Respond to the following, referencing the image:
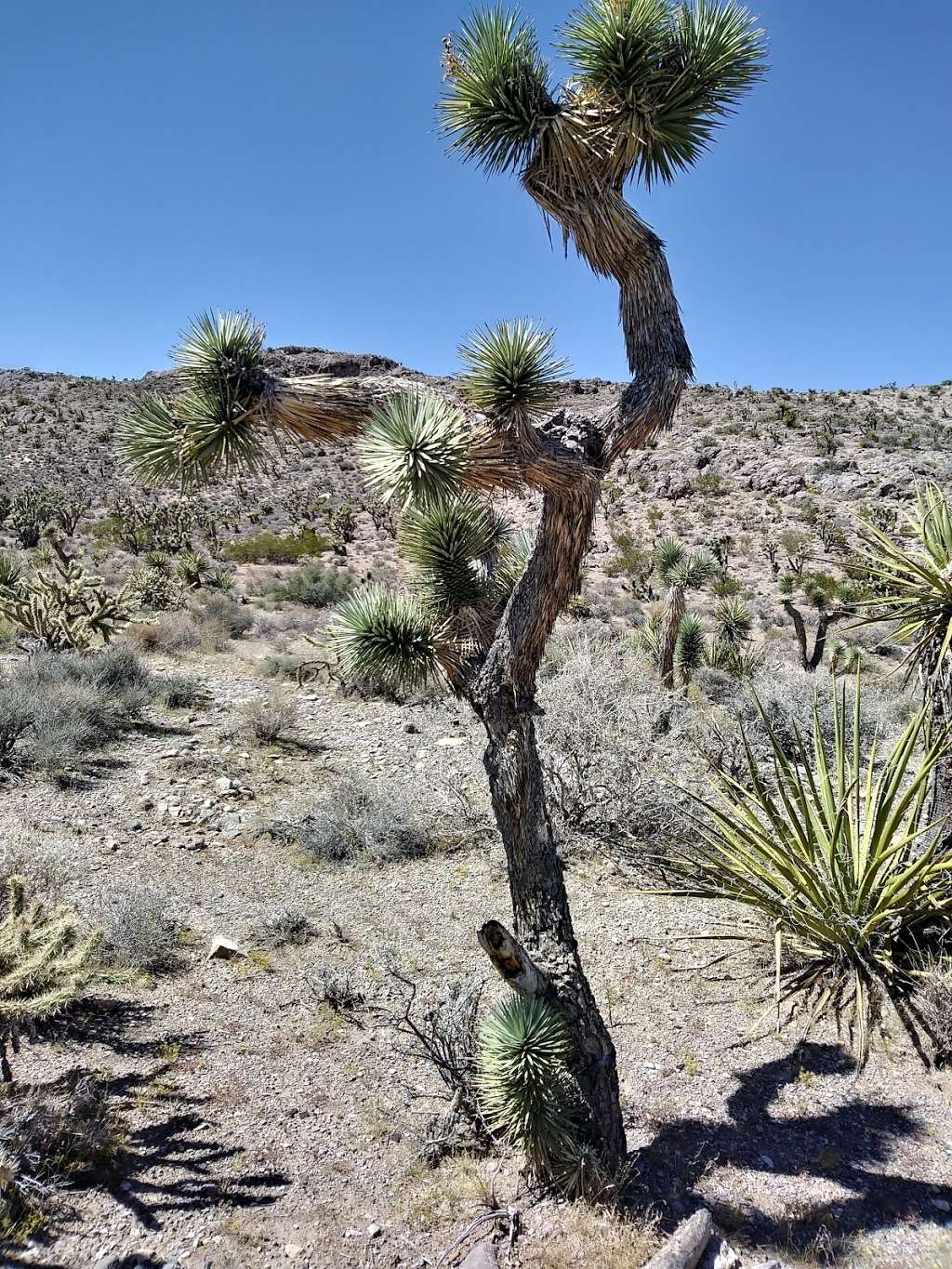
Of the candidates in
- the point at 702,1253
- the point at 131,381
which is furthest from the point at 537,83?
the point at 131,381

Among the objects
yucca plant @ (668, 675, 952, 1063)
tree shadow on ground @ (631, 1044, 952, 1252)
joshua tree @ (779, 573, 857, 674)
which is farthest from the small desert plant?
joshua tree @ (779, 573, 857, 674)

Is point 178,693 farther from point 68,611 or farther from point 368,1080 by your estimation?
point 368,1080

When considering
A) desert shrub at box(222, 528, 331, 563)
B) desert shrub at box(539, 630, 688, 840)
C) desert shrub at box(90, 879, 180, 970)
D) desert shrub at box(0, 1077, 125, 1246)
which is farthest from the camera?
desert shrub at box(222, 528, 331, 563)

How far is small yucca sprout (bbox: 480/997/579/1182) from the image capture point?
3678 mm

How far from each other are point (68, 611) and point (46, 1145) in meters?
10.9

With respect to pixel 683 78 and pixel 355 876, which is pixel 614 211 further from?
pixel 355 876

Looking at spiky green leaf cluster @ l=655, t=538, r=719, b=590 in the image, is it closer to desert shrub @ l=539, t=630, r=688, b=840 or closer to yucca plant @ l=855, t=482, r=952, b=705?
desert shrub @ l=539, t=630, r=688, b=840

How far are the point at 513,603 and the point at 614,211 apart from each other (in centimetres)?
202

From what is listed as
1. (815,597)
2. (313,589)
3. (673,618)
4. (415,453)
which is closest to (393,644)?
(415,453)

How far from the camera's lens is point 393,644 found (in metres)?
4.76

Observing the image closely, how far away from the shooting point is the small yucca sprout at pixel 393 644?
4.73 m

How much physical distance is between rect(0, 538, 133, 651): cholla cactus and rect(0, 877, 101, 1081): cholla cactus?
890 centimetres

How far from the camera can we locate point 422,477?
3354 mm

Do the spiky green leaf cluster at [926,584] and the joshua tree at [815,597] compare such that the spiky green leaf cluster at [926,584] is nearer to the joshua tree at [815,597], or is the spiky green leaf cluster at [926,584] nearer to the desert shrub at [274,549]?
the joshua tree at [815,597]
